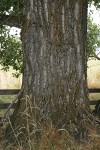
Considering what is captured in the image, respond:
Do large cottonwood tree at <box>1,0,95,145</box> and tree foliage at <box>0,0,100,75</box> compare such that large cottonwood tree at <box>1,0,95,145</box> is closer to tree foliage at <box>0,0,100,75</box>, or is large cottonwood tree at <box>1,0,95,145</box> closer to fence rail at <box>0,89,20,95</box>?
tree foliage at <box>0,0,100,75</box>

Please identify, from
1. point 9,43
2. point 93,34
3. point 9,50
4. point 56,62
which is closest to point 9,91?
point 9,50

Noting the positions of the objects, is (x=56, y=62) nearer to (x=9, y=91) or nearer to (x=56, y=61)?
(x=56, y=61)

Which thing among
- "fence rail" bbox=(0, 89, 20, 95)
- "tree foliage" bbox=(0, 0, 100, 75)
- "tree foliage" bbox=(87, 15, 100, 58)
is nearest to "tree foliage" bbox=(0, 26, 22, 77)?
"tree foliage" bbox=(0, 0, 100, 75)

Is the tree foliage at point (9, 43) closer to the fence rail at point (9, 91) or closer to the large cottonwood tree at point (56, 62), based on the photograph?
the fence rail at point (9, 91)

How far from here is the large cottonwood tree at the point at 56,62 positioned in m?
7.20

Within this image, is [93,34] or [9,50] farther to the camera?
[93,34]

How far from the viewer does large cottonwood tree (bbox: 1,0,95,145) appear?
23.6 ft

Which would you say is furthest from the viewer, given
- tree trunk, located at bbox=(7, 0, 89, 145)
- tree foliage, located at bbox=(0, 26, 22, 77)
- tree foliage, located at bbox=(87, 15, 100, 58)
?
tree foliage, located at bbox=(87, 15, 100, 58)

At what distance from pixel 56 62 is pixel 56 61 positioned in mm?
16

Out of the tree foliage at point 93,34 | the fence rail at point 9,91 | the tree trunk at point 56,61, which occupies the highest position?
the tree foliage at point 93,34

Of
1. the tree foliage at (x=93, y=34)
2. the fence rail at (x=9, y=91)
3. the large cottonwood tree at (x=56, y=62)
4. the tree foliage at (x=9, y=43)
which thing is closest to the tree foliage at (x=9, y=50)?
the tree foliage at (x=9, y=43)

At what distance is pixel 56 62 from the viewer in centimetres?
723

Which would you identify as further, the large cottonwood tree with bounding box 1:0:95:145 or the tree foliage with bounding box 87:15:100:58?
the tree foliage with bounding box 87:15:100:58

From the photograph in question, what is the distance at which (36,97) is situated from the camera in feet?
24.0
